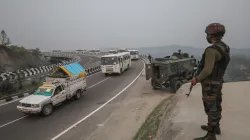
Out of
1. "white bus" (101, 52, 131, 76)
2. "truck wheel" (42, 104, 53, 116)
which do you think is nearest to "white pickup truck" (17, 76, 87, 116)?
"truck wheel" (42, 104, 53, 116)

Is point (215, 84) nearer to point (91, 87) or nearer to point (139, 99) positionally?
point (139, 99)

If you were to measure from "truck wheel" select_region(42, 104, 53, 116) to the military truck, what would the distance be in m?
7.93

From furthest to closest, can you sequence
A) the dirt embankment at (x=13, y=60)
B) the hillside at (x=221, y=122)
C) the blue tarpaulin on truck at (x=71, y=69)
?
the dirt embankment at (x=13, y=60) < the blue tarpaulin on truck at (x=71, y=69) < the hillside at (x=221, y=122)

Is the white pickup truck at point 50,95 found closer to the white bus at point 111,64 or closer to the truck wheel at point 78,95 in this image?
the truck wheel at point 78,95

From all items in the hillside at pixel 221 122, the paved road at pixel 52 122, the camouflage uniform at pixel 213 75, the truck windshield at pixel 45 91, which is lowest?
the paved road at pixel 52 122

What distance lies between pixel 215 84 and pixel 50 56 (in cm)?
6512

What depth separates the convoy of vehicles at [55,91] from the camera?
10773 mm

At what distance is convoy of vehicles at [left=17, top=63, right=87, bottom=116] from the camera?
35.3ft

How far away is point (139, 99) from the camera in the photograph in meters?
13.4

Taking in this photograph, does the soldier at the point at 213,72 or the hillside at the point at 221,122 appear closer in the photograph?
the soldier at the point at 213,72

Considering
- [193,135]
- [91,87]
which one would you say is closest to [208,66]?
[193,135]

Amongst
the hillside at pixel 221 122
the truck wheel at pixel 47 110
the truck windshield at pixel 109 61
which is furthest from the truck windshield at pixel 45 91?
the truck windshield at pixel 109 61

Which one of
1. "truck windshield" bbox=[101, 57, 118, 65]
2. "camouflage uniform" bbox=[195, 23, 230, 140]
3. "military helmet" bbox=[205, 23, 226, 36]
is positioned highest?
"military helmet" bbox=[205, 23, 226, 36]

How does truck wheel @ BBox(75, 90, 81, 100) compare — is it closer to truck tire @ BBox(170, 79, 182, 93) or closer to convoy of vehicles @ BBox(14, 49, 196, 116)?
convoy of vehicles @ BBox(14, 49, 196, 116)
